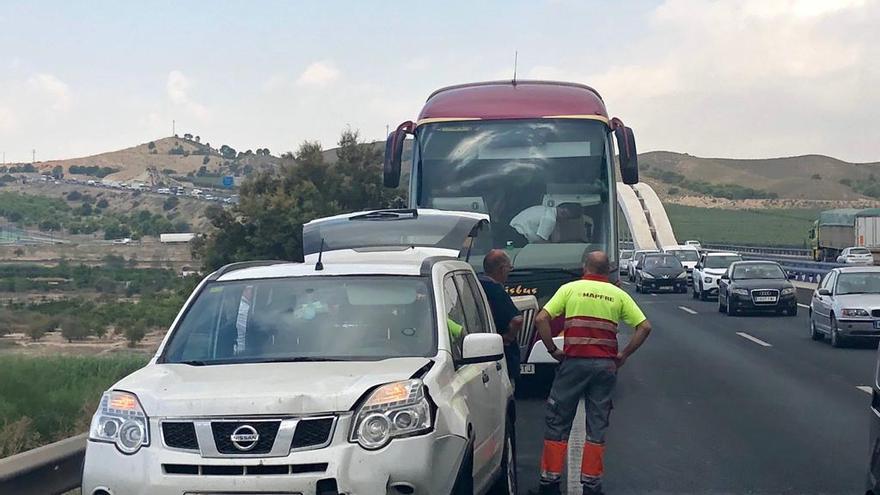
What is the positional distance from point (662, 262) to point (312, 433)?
39.4 metres

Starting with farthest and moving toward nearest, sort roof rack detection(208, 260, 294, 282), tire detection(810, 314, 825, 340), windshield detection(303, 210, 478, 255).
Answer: tire detection(810, 314, 825, 340) < windshield detection(303, 210, 478, 255) < roof rack detection(208, 260, 294, 282)

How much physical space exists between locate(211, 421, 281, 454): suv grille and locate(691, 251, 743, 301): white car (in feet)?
111

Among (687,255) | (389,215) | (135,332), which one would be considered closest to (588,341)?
(389,215)

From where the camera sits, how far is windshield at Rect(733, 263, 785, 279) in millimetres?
32312

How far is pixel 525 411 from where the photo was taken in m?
13.9

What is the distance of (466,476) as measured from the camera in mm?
6312

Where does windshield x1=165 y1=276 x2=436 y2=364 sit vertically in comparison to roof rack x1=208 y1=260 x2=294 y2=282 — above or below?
below

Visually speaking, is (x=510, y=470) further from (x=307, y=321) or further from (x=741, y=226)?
(x=741, y=226)

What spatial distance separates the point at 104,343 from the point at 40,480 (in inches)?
999

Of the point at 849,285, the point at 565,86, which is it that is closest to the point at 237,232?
the point at 849,285

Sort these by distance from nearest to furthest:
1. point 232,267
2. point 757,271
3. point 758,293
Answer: point 232,267 < point 758,293 < point 757,271

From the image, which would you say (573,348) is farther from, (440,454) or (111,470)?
(111,470)

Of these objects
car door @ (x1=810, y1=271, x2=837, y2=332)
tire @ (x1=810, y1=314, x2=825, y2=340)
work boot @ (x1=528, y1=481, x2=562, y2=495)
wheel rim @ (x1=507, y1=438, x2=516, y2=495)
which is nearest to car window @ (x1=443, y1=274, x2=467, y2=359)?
wheel rim @ (x1=507, y1=438, x2=516, y2=495)

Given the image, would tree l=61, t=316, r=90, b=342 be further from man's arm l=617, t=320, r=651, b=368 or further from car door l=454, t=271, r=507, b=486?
car door l=454, t=271, r=507, b=486
